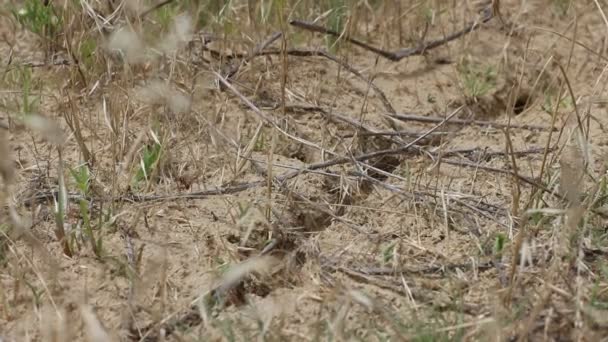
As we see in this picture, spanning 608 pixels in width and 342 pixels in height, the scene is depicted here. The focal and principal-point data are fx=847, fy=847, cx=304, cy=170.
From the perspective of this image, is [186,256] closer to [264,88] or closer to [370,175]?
[370,175]

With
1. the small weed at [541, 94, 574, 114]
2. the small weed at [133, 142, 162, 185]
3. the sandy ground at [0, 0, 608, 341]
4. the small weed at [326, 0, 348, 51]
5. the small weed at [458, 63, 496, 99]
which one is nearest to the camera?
the sandy ground at [0, 0, 608, 341]

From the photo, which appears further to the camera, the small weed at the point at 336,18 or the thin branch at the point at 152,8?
the small weed at the point at 336,18

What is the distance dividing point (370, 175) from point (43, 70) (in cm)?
105

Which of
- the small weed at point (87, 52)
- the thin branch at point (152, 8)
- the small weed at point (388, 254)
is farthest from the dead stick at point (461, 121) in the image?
the small weed at point (87, 52)

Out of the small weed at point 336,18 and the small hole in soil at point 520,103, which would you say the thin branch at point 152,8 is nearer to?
the small weed at point 336,18

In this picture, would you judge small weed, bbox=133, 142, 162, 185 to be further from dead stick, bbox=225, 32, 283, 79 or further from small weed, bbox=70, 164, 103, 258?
dead stick, bbox=225, 32, 283, 79

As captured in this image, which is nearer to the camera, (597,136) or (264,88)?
(597,136)

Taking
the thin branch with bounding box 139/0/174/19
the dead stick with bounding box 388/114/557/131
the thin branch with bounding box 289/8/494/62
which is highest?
the thin branch with bounding box 139/0/174/19

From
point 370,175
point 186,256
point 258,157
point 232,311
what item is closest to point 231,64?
point 258,157

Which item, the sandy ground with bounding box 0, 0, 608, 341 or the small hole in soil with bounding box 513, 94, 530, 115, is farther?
the small hole in soil with bounding box 513, 94, 530, 115

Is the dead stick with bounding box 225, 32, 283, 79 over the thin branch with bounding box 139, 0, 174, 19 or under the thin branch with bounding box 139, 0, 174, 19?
under

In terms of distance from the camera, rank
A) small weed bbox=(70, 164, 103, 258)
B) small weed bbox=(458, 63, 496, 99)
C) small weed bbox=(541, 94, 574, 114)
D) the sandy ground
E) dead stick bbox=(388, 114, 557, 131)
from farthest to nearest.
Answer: small weed bbox=(458, 63, 496, 99) → small weed bbox=(541, 94, 574, 114) → dead stick bbox=(388, 114, 557, 131) → small weed bbox=(70, 164, 103, 258) → the sandy ground

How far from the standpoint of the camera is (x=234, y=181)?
6.93 ft

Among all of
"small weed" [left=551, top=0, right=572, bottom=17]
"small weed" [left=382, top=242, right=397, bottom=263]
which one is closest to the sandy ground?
"small weed" [left=382, top=242, right=397, bottom=263]
